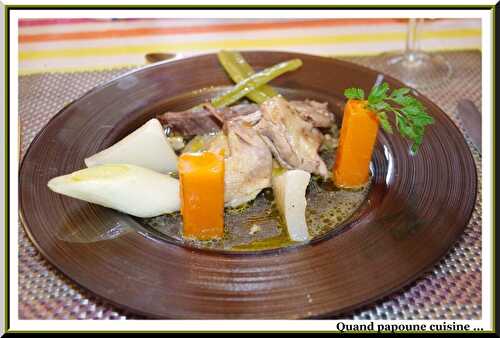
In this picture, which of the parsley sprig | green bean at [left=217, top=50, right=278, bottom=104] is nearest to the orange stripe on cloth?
green bean at [left=217, top=50, right=278, bottom=104]

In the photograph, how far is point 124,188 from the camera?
1555 millimetres

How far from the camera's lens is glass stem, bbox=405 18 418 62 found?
2.57m

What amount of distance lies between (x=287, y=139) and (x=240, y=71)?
50 cm

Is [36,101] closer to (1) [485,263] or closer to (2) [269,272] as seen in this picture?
(2) [269,272]

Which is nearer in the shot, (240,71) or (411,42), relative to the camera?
(240,71)

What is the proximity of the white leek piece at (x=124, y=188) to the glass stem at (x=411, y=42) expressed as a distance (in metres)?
1.46

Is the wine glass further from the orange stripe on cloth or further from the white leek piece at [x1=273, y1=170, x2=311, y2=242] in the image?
the white leek piece at [x1=273, y1=170, x2=311, y2=242]

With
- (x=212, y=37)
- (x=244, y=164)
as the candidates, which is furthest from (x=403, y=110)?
(x=212, y=37)

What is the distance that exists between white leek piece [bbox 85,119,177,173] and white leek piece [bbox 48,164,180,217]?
0.10 m

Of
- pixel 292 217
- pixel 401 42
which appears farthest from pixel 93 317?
pixel 401 42

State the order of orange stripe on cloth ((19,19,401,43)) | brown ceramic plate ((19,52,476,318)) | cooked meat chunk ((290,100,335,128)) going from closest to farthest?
brown ceramic plate ((19,52,476,318)), cooked meat chunk ((290,100,335,128)), orange stripe on cloth ((19,19,401,43))

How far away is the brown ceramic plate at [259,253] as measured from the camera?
4.39ft

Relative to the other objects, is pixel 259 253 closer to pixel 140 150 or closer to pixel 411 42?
pixel 140 150

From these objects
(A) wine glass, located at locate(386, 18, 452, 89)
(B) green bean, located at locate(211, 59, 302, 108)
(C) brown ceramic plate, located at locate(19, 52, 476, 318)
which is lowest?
(C) brown ceramic plate, located at locate(19, 52, 476, 318)
